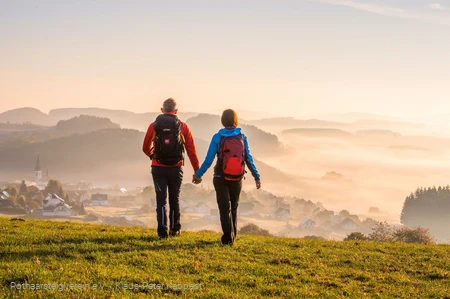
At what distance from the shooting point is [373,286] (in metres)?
9.36

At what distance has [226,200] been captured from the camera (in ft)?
40.4

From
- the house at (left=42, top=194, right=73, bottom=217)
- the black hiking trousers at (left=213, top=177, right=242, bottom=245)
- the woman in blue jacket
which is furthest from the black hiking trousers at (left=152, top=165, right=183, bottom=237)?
the house at (left=42, top=194, right=73, bottom=217)

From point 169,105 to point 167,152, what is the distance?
1.29 m

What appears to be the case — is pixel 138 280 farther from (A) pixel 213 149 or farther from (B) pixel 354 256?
(B) pixel 354 256

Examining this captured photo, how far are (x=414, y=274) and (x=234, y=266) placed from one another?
4264mm

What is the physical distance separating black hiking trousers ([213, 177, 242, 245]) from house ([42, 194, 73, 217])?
154 m

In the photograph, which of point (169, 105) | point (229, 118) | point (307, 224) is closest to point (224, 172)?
point (229, 118)

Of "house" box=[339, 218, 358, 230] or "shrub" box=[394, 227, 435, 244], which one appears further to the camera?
"house" box=[339, 218, 358, 230]

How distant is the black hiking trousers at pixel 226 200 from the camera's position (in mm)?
12266

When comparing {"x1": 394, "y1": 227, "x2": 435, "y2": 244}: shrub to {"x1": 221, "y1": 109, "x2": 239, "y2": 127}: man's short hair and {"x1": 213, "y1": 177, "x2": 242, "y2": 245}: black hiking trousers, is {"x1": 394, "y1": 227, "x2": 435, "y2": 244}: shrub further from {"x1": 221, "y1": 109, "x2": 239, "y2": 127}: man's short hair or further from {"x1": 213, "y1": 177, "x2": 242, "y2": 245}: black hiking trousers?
{"x1": 221, "y1": 109, "x2": 239, "y2": 127}: man's short hair

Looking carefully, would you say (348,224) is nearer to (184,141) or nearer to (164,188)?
(184,141)

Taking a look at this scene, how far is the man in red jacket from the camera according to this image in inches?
487

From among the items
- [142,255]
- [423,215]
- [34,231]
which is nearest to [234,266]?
[142,255]

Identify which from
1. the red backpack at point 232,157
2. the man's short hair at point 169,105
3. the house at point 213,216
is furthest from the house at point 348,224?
the man's short hair at point 169,105
